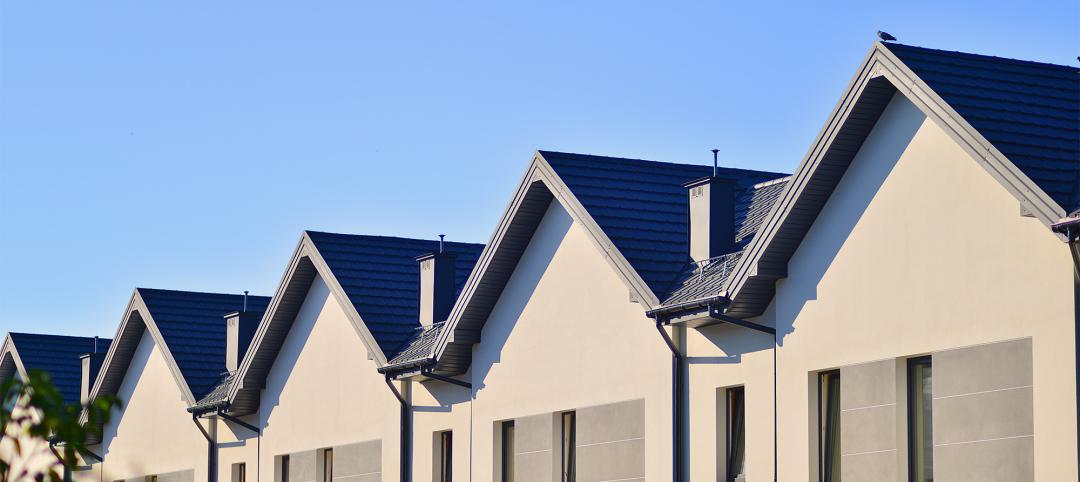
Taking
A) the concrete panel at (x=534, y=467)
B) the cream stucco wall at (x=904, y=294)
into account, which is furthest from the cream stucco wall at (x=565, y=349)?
the cream stucco wall at (x=904, y=294)

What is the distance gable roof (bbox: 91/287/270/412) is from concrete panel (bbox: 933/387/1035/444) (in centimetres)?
2216

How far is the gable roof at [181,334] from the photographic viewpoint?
3731 cm

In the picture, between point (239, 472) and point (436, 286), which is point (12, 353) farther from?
point (436, 286)

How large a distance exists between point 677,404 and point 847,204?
159 inches

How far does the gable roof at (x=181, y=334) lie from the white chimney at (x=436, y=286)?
8.58 m

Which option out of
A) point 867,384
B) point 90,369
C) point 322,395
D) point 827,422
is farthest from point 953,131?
point 90,369

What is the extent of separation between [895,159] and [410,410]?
1285 cm

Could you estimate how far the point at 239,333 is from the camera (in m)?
36.9

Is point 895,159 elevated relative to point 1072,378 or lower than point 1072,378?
elevated

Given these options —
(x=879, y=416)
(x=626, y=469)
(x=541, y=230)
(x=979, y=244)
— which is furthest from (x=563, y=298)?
(x=979, y=244)

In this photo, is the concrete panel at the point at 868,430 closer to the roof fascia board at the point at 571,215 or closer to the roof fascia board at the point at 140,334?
the roof fascia board at the point at 571,215

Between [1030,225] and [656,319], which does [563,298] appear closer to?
[656,319]

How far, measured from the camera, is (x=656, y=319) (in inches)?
862

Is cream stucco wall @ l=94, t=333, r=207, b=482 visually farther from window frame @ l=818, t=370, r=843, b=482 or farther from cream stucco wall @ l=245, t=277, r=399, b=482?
window frame @ l=818, t=370, r=843, b=482
